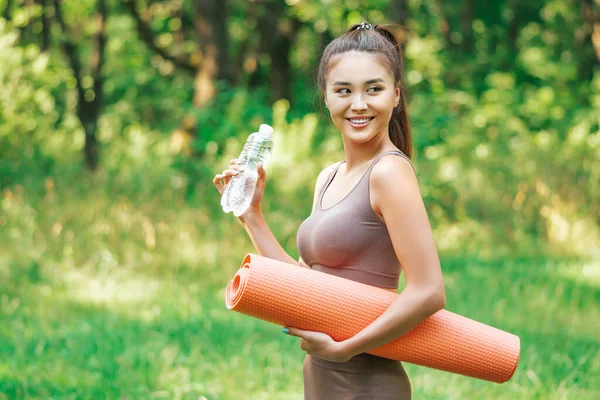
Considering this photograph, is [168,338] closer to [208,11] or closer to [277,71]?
[208,11]

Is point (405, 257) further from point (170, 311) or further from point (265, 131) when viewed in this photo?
point (170, 311)

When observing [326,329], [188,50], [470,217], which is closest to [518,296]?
[470,217]

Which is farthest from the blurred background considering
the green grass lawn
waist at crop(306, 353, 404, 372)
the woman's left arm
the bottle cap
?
waist at crop(306, 353, 404, 372)

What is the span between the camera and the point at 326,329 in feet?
7.81

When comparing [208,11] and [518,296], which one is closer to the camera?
[518,296]

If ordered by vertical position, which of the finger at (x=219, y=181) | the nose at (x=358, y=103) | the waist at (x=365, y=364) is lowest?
the waist at (x=365, y=364)

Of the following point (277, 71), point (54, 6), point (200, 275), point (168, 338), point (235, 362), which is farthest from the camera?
point (277, 71)

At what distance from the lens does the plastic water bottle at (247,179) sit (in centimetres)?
285

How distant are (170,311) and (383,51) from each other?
437 cm

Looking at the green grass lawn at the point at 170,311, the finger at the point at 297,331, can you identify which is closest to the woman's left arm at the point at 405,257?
the finger at the point at 297,331

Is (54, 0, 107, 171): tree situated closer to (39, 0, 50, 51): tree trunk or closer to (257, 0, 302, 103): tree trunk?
(39, 0, 50, 51): tree trunk

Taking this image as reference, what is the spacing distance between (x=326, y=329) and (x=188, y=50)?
1777 cm

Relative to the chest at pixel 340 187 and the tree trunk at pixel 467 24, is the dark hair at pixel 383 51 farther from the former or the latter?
the tree trunk at pixel 467 24

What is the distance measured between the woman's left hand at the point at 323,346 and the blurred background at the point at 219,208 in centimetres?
105
